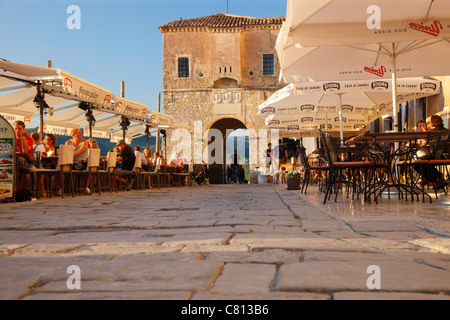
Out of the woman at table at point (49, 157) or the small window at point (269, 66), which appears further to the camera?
the small window at point (269, 66)

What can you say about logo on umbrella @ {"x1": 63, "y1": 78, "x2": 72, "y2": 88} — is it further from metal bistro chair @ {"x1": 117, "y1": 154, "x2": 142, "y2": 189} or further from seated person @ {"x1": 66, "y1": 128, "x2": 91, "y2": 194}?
metal bistro chair @ {"x1": 117, "y1": 154, "x2": 142, "y2": 189}

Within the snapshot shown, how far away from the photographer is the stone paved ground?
1.58 meters

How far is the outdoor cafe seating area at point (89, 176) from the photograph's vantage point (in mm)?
7992

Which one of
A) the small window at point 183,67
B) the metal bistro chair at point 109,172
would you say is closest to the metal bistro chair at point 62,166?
the metal bistro chair at point 109,172

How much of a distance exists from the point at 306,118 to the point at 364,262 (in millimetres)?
11376

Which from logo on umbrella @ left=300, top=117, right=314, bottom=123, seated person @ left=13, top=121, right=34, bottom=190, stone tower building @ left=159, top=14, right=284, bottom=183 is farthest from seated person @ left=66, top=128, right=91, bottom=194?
stone tower building @ left=159, top=14, right=284, bottom=183

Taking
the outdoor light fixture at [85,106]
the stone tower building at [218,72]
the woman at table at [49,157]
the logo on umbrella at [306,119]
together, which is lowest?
the woman at table at [49,157]

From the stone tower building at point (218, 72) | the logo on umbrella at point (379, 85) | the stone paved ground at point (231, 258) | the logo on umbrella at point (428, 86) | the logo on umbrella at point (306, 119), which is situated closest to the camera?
the stone paved ground at point (231, 258)

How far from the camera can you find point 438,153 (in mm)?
6082

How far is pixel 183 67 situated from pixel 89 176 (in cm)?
1793

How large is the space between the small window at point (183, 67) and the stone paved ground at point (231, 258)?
23099 millimetres

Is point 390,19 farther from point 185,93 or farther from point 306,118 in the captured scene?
point 185,93

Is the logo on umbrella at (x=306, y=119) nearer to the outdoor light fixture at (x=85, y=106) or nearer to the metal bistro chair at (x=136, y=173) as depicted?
the metal bistro chair at (x=136, y=173)
